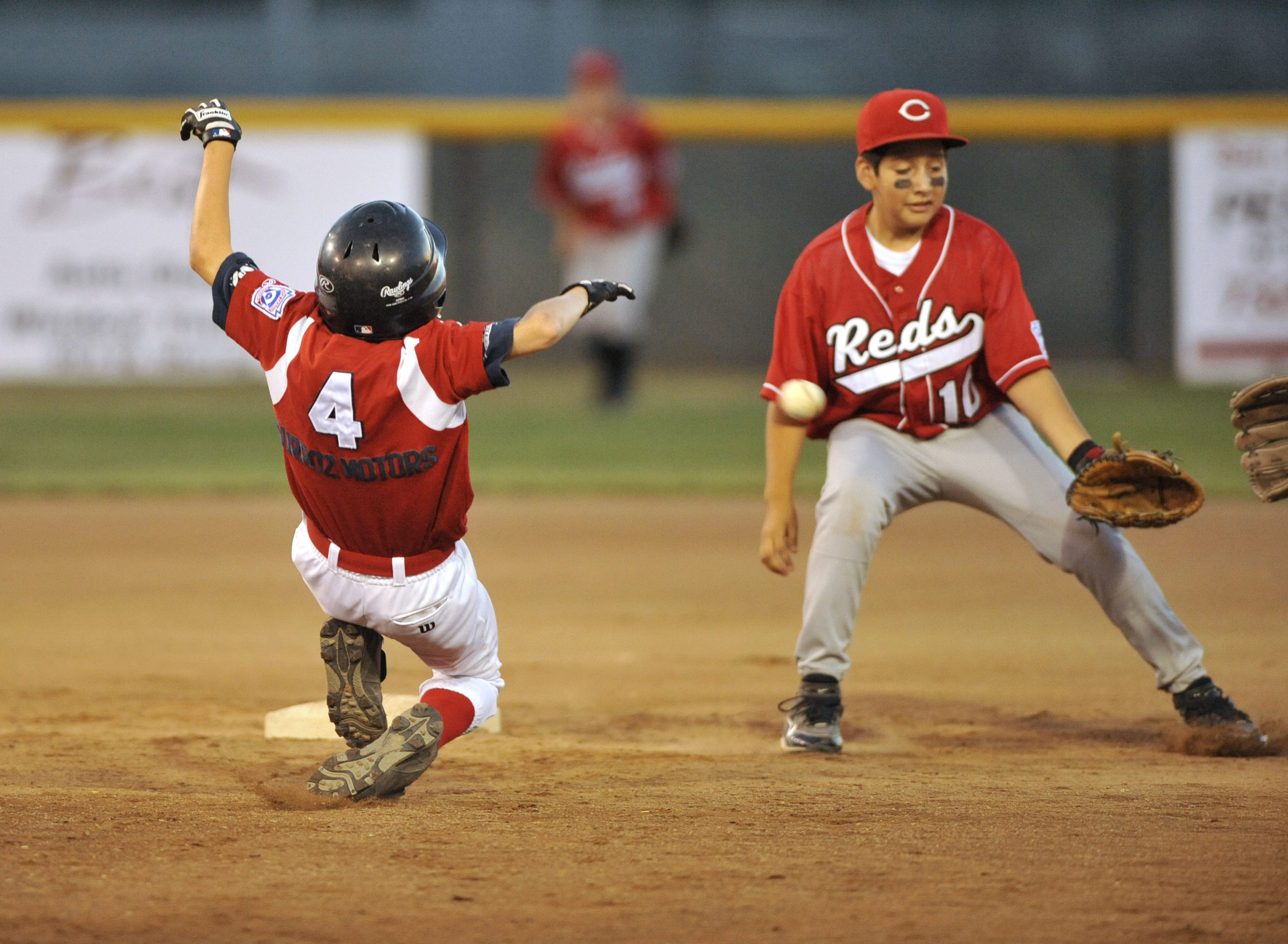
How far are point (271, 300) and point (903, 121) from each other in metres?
1.58

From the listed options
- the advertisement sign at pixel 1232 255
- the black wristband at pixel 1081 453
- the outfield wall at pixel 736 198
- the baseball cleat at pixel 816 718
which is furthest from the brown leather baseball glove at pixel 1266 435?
the outfield wall at pixel 736 198

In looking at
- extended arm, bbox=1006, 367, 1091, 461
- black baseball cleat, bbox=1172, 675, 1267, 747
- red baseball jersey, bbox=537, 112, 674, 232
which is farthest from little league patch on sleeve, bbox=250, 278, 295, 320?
red baseball jersey, bbox=537, 112, 674, 232

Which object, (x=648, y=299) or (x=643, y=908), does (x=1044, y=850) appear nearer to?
(x=643, y=908)

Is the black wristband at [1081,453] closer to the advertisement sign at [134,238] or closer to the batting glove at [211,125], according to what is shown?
the batting glove at [211,125]

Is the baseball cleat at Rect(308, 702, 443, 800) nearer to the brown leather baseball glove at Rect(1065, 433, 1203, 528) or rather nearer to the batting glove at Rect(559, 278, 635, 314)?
the batting glove at Rect(559, 278, 635, 314)

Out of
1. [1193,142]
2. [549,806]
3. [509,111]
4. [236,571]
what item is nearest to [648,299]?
[509,111]

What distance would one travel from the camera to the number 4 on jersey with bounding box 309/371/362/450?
302 cm

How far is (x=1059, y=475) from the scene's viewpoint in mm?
3779

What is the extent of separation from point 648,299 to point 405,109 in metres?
2.68

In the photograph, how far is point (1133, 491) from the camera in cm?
353

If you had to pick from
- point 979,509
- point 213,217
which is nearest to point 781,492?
point 979,509

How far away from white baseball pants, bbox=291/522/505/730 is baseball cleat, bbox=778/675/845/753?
812mm

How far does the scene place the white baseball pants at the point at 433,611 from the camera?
3145mm

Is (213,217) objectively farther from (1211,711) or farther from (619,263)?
(619,263)
